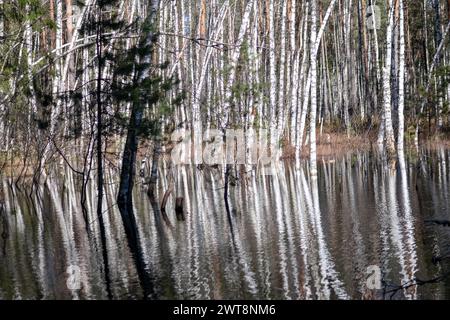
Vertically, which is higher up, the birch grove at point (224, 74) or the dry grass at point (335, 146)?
the birch grove at point (224, 74)

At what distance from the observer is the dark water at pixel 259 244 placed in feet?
29.3

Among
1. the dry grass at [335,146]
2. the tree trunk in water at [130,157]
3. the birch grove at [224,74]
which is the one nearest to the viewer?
the tree trunk in water at [130,157]

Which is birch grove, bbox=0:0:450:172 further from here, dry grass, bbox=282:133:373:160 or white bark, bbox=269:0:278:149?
dry grass, bbox=282:133:373:160

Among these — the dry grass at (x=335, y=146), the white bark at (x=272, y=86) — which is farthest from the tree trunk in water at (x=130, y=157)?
the dry grass at (x=335, y=146)

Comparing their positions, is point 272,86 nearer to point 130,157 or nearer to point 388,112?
point 388,112

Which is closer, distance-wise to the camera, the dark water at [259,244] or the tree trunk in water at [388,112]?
the dark water at [259,244]

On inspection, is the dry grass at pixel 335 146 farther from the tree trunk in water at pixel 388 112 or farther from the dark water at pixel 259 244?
the dark water at pixel 259 244

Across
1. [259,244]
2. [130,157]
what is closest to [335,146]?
[130,157]

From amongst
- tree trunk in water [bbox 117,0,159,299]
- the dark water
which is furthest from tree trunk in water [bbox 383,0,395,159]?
tree trunk in water [bbox 117,0,159,299]

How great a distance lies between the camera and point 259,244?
11.7 metres

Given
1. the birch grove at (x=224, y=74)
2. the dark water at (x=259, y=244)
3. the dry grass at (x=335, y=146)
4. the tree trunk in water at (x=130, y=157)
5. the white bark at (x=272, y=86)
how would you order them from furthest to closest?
the dry grass at (x=335, y=146) < the white bark at (x=272, y=86) < the birch grove at (x=224, y=74) < the tree trunk in water at (x=130, y=157) < the dark water at (x=259, y=244)

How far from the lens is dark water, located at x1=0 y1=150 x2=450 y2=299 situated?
8.92 metres

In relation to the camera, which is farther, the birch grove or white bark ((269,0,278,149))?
white bark ((269,0,278,149))

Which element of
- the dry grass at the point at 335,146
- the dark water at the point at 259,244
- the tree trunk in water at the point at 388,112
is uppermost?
the tree trunk in water at the point at 388,112
